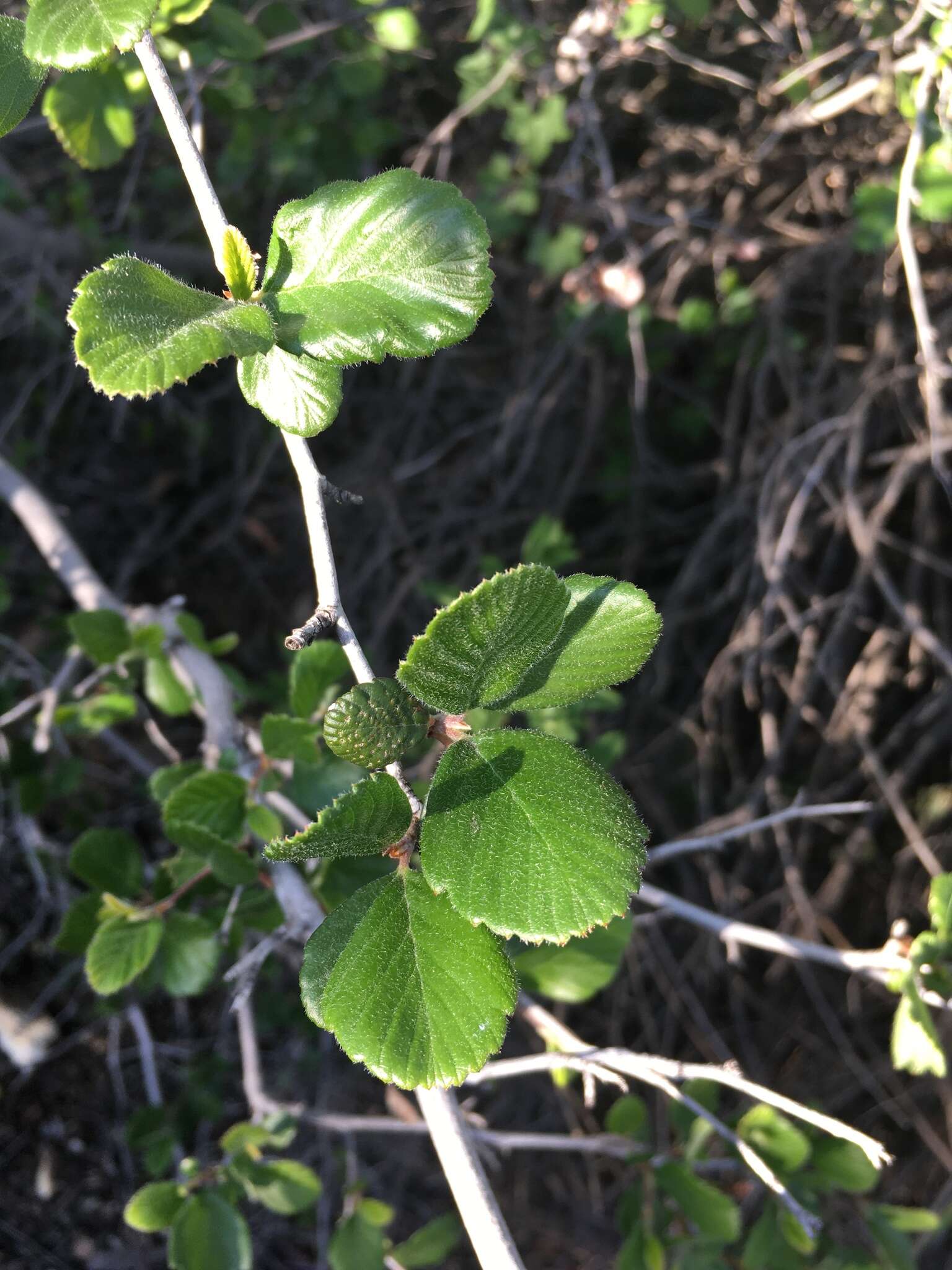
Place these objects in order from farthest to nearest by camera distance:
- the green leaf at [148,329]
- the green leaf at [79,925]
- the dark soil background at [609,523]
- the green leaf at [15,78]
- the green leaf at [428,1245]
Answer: the dark soil background at [609,523] < the green leaf at [428,1245] < the green leaf at [79,925] < the green leaf at [15,78] < the green leaf at [148,329]

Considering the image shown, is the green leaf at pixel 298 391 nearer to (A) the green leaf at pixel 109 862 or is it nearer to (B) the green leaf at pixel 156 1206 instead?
(A) the green leaf at pixel 109 862

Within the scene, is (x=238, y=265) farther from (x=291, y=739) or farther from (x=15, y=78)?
(x=291, y=739)

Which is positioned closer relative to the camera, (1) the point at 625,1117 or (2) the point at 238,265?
(2) the point at 238,265

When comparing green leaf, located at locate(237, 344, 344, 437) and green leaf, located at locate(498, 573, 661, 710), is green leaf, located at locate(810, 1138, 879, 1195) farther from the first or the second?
green leaf, located at locate(237, 344, 344, 437)

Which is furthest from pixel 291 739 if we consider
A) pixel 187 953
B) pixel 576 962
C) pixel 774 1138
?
pixel 774 1138

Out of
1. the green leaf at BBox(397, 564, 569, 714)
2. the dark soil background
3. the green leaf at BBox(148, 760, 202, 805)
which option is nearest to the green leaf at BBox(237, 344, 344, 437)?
the green leaf at BBox(397, 564, 569, 714)

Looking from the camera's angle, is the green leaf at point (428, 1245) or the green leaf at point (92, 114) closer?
the green leaf at point (92, 114)

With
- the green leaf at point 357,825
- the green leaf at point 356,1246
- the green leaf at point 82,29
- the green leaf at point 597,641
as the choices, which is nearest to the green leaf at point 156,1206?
the green leaf at point 356,1246
